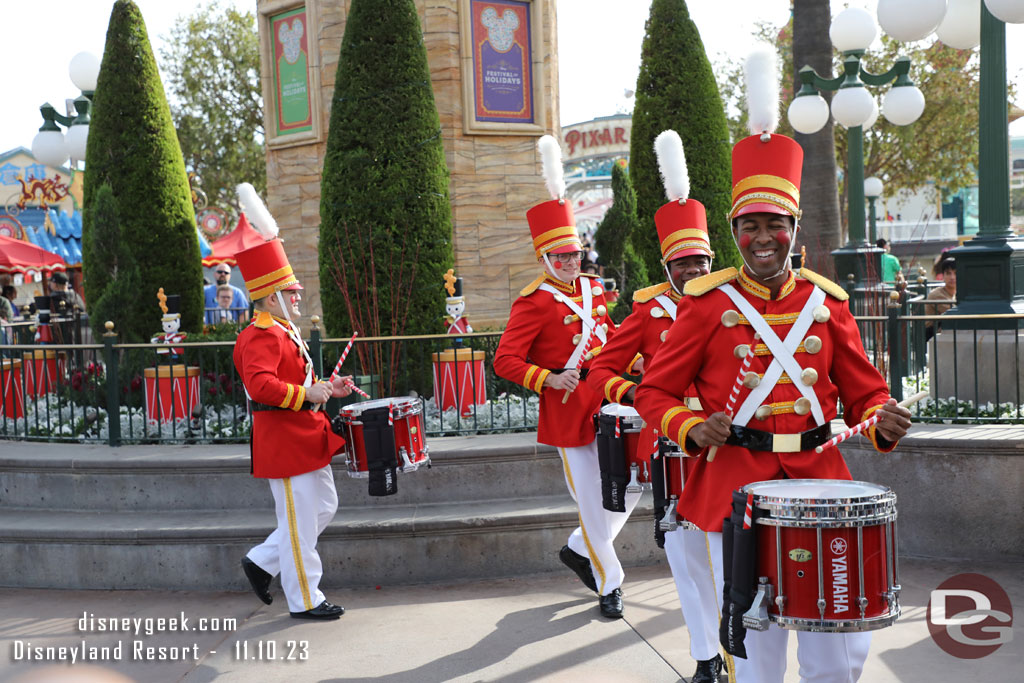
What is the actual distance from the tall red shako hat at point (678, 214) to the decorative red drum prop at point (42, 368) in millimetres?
5626

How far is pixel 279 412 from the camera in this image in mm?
6340

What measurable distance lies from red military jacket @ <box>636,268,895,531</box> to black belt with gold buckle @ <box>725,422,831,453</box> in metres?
0.02

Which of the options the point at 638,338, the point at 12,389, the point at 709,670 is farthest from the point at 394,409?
the point at 12,389

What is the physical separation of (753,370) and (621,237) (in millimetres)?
7714

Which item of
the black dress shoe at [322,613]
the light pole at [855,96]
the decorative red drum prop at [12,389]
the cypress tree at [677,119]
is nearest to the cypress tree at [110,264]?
the decorative red drum prop at [12,389]

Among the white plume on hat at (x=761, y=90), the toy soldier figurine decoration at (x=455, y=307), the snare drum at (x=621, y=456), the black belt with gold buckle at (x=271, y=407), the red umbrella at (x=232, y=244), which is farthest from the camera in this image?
the red umbrella at (x=232, y=244)

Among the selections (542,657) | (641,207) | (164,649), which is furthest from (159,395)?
(641,207)

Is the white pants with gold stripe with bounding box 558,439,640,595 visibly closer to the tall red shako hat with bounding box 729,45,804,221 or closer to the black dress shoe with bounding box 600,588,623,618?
the black dress shoe with bounding box 600,588,623,618

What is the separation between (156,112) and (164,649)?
7890 mm

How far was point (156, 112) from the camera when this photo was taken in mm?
12109

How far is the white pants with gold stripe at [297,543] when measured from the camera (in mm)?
6387

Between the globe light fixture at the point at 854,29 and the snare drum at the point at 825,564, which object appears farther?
the globe light fixture at the point at 854,29

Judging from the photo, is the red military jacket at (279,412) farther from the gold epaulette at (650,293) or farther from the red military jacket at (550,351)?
the gold epaulette at (650,293)

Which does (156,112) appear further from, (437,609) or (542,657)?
(542,657)
